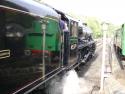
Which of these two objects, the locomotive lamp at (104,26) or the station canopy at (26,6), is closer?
the station canopy at (26,6)

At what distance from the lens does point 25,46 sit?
6773 millimetres

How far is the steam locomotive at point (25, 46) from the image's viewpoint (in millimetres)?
5750

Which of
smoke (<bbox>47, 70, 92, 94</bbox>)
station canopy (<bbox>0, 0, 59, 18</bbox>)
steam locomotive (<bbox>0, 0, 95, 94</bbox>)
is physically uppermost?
station canopy (<bbox>0, 0, 59, 18</bbox>)

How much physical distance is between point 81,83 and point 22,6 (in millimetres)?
8100

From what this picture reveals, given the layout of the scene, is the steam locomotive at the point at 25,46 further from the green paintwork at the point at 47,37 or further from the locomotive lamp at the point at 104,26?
the locomotive lamp at the point at 104,26

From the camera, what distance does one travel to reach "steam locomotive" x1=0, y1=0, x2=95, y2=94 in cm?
575

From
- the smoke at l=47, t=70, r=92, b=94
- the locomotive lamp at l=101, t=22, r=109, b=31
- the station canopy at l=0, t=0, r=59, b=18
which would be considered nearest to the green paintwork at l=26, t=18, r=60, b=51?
the station canopy at l=0, t=0, r=59, b=18

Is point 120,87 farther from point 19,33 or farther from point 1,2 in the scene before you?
point 1,2

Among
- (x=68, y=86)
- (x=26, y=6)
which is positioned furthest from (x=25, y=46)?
(x=68, y=86)

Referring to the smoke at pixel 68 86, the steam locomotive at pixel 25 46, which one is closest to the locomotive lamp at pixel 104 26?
the smoke at pixel 68 86

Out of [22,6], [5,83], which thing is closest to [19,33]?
[22,6]

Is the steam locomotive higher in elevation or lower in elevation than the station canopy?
lower

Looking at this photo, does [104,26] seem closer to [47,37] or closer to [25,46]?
[47,37]

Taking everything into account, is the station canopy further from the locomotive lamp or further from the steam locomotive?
the locomotive lamp
